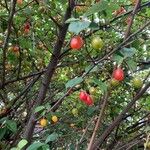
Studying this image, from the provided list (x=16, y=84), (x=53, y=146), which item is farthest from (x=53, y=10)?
(x=16, y=84)

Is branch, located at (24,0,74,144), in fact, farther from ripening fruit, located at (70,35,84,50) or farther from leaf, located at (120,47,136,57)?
leaf, located at (120,47,136,57)

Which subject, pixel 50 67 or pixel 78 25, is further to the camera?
pixel 50 67

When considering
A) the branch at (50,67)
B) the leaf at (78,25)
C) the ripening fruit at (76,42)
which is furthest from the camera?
the branch at (50,67)

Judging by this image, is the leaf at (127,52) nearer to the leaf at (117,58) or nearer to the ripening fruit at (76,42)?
the leaf at (117,58)

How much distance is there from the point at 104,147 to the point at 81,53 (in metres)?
0.82

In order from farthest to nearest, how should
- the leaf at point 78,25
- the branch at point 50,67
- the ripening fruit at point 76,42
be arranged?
the branch at point 50,67 < the ripening fruit at point 76,42 < the leaf at point 78,25

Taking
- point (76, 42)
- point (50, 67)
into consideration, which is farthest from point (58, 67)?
point (76, 42)

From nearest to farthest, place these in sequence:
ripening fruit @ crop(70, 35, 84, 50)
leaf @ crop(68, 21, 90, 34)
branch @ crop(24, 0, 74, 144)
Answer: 1. leaf @ crop(68, 21, 90, 34)
2. ripening fruit @ crop(70, 35, 84, 50)
3. branch @ crop(24, 0, 74, 144)

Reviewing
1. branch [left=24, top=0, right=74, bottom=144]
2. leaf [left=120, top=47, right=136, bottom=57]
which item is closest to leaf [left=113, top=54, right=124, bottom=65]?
leaf [left=120, top=47, right=136, bottom=57]

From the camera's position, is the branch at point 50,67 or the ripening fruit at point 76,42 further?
the branch at point 50,67

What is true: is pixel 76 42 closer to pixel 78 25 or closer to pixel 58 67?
pixel 78 25

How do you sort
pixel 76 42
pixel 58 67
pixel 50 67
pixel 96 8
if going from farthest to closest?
1. pixel 58 67
2. pixel 50 67
3. pixel 76 42
4. pixel 96 8

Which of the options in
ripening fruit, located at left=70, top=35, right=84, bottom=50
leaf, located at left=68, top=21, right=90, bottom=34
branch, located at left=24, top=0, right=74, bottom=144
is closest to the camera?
leaf, located at left=68, top=21, right=90, bottom=34

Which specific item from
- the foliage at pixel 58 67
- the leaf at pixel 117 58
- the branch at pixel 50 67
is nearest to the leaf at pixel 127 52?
the leaf at pixel 117 58
